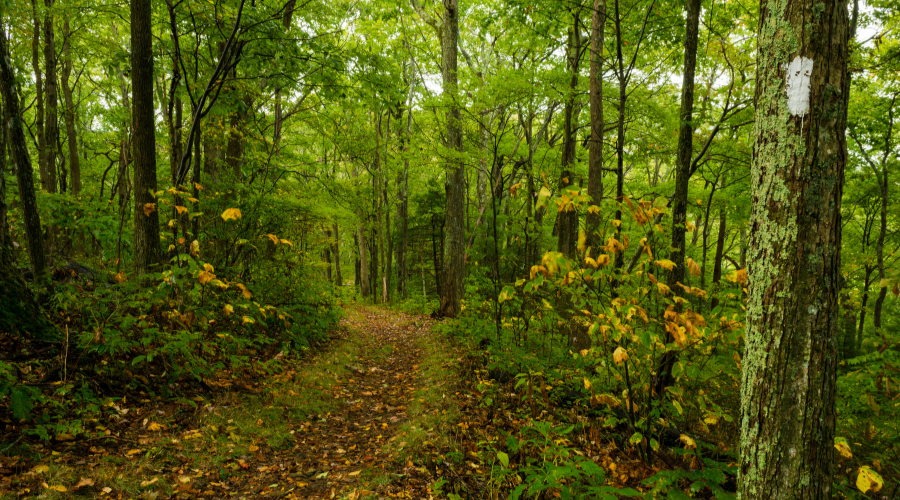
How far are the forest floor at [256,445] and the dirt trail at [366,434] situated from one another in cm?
1

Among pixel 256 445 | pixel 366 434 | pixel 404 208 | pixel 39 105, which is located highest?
pixel 39 105

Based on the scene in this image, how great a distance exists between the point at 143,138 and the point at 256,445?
421 cm

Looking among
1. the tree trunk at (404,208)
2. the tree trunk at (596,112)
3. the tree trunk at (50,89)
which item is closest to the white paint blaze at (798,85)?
the tree trunk at (596,112)

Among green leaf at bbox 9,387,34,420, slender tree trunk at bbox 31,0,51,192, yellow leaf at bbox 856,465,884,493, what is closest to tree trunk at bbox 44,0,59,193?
slender tree trunk at bbox 31,0,51,192

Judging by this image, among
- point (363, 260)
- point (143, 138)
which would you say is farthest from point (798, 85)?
point (363, 260)

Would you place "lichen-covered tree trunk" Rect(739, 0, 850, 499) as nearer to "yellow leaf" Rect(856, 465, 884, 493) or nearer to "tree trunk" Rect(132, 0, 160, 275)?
"yellow leaf" Rect(856, 465, 884, 493)

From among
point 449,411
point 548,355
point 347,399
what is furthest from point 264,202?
point 548,355

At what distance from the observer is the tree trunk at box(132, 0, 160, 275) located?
5.32 m

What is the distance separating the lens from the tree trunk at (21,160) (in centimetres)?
464

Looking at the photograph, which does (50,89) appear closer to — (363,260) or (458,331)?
(458,331)

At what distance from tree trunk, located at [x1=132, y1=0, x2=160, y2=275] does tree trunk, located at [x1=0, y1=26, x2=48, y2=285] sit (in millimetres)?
956

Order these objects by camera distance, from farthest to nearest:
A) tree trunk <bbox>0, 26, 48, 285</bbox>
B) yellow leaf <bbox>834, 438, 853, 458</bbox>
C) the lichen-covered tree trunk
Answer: tree trunk <bbox>0, 26, 48, 285</bbox> → yellow leaf <bbox>834, 438, 853, 458</bbox> → the lichen-covered tree trunk

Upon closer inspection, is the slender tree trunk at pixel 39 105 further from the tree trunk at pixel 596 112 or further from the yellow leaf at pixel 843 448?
the yellow leaf at pixel 843 448

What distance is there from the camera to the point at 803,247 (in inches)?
78.6
